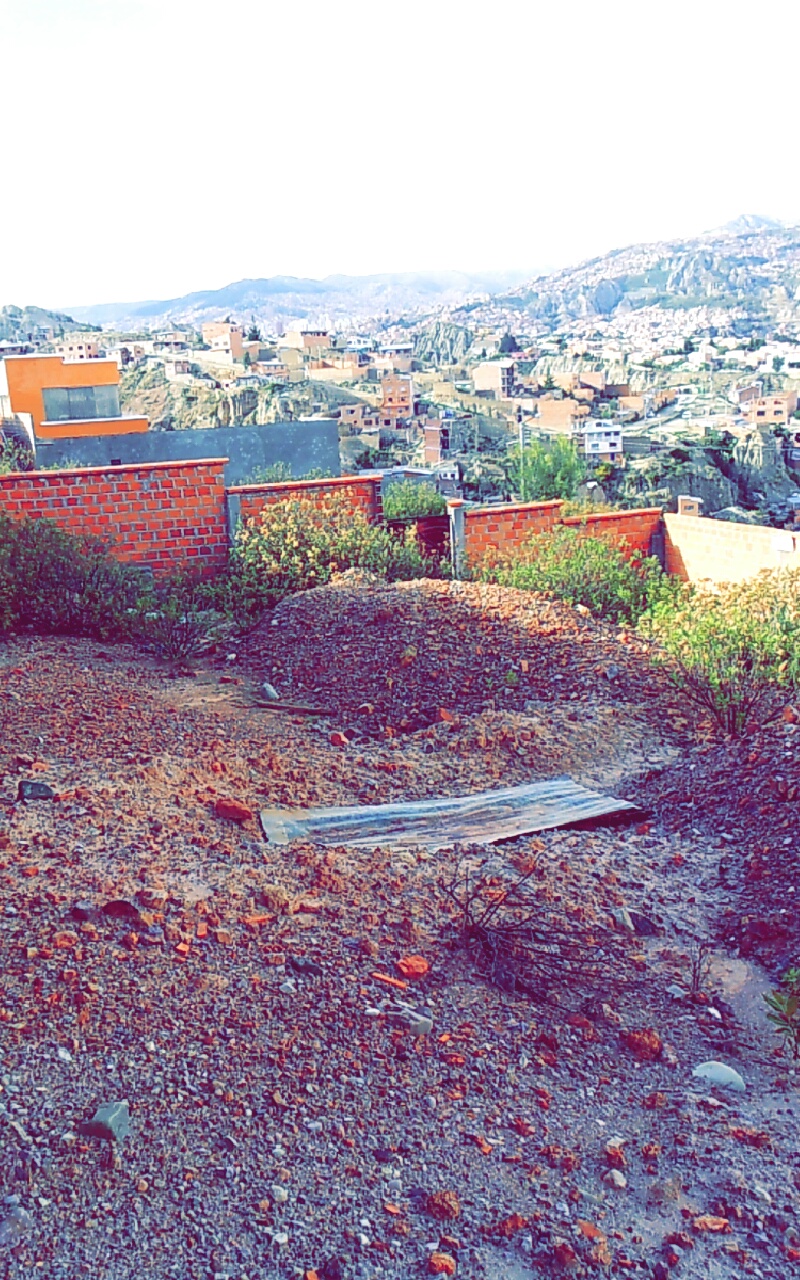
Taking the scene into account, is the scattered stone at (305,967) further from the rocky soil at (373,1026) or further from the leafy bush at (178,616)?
the leafy bush at (178,616)

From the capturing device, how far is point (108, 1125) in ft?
8.00

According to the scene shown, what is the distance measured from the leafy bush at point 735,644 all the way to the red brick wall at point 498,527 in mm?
1598

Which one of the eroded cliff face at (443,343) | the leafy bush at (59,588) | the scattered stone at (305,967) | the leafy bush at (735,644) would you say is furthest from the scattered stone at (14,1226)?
the eroded cliff face at (443,343)

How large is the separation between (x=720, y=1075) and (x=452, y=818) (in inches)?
73.3

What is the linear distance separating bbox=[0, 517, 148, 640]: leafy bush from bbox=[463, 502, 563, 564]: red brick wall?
8.76ft

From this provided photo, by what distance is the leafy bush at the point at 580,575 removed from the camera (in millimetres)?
8617

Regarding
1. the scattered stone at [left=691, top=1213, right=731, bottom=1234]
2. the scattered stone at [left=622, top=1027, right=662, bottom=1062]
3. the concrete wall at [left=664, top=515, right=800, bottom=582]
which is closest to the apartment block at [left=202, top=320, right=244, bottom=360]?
the concrete wall at [left=664, top=515, right=800, bottom=582]

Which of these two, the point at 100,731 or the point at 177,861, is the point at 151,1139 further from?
the point at 100,731

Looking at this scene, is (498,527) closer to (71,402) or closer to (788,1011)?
(788,1011)

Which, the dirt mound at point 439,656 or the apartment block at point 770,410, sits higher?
the dirt mound at point 439,656

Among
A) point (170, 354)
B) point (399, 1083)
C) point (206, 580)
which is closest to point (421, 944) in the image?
point (399, 1083)

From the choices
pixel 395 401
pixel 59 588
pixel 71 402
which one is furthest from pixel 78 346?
pixel 59 588

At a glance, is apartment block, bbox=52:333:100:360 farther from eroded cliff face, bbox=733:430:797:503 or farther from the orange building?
the orange building

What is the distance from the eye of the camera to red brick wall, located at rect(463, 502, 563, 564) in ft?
30.8
